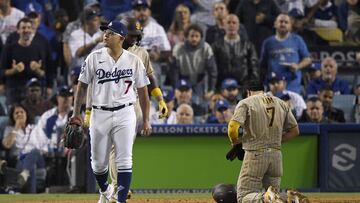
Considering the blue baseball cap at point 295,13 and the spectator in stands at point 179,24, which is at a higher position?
the blue baseball cap at point 295,13

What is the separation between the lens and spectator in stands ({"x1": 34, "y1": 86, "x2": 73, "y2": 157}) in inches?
527

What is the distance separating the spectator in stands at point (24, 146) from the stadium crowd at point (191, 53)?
0.02 metres

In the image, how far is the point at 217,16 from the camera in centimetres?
1577

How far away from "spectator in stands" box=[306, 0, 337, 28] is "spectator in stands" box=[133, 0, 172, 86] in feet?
9.02

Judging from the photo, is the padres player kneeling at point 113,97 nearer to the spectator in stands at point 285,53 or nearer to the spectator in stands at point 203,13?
the spectator in stands at point 285,53

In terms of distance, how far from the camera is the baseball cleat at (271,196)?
8.86 m

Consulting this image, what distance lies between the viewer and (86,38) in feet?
50.3

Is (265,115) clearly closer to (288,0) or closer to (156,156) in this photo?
(156,156)

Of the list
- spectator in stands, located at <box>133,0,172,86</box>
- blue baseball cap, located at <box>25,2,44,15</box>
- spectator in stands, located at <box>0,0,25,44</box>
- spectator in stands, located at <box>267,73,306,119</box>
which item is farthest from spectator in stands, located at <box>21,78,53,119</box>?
spectator in stands, located at <box>267,73,306,119</box>

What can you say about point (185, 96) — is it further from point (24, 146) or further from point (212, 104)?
point (24, 146)

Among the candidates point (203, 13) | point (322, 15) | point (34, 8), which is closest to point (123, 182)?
point (34, 8)

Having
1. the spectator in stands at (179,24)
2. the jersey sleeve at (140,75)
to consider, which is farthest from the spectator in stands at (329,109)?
the jersey sleeve at (140,75)

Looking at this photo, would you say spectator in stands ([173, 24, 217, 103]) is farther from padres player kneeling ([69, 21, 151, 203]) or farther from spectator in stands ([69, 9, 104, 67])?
padres player kneeling ([69, 21, 151, 203])

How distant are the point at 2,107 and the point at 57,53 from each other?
1548 millimetres
